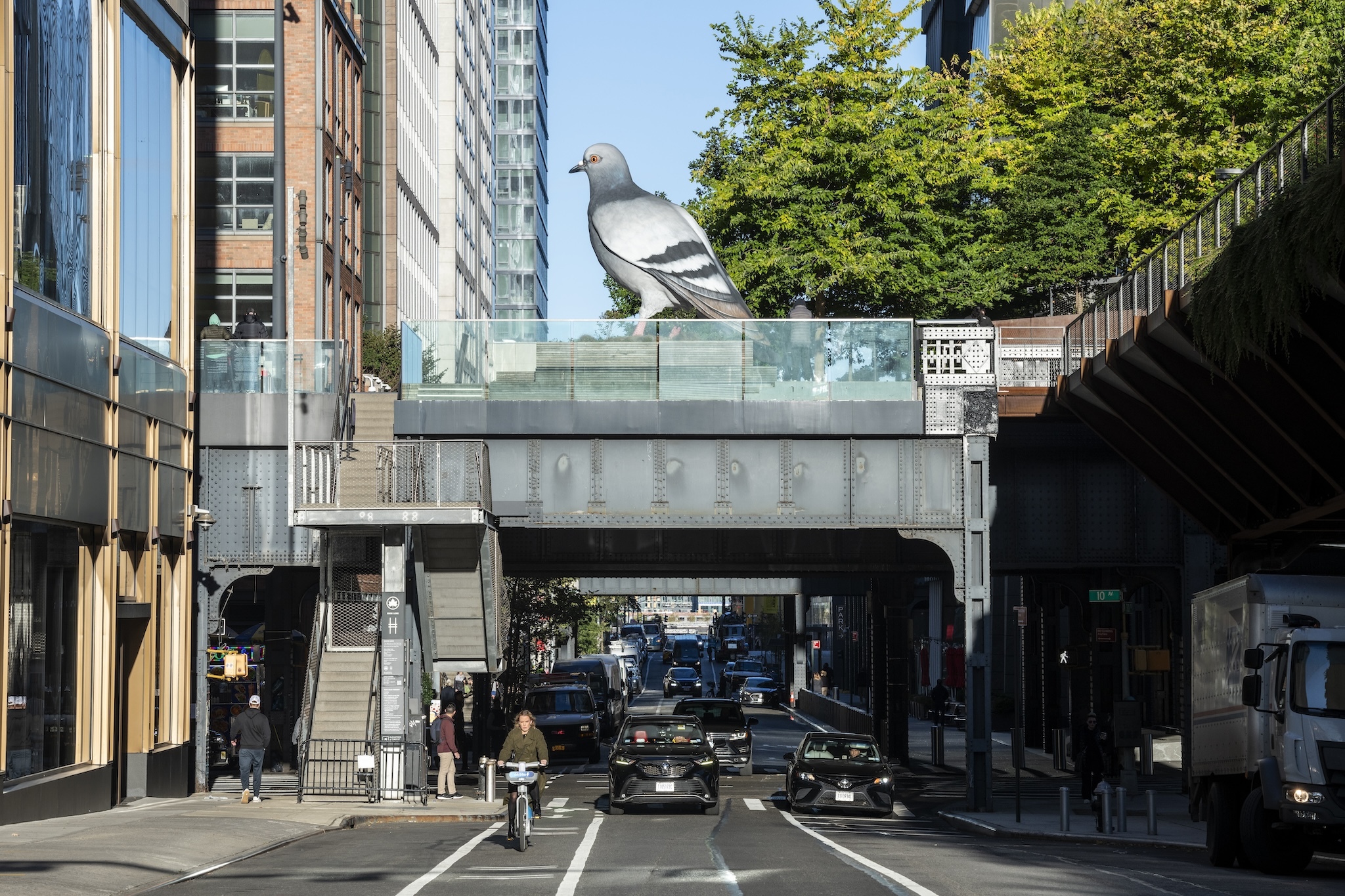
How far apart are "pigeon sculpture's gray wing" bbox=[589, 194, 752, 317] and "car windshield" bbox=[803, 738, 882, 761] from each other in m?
10.3

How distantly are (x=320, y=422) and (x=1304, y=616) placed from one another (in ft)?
67.7

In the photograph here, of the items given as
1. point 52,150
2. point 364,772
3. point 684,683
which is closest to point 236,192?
point 364,772

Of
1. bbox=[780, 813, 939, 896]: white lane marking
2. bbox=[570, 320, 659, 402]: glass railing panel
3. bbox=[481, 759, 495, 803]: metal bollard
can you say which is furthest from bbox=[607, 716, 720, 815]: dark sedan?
bbox=[570, 320, 659, 402]: glass railing panel

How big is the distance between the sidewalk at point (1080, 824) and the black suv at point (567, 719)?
610 inches

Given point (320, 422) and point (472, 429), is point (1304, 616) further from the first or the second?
point (320, 422)

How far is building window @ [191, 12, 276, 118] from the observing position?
57.5 meters

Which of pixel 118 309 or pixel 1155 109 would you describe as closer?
pixel 118 309

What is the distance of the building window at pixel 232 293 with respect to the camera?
57688 mm

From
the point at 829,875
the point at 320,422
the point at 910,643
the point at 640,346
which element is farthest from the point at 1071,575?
the point at 910,643

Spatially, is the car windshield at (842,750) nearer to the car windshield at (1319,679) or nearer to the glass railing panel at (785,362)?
the glass railing panel at (785,362)

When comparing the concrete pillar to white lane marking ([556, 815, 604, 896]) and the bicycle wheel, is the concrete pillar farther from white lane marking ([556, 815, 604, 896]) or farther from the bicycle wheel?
the bicycle wheel

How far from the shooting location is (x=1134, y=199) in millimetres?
54312

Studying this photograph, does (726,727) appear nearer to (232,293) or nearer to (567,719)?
(567,719)

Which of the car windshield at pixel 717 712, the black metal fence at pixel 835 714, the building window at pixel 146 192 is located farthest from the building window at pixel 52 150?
the black metal fence at pixel 835 714
